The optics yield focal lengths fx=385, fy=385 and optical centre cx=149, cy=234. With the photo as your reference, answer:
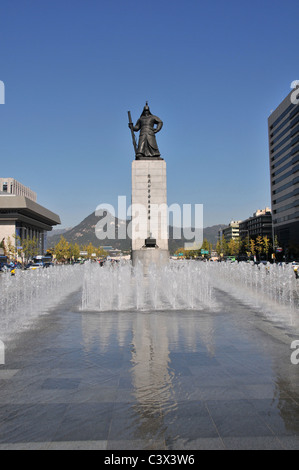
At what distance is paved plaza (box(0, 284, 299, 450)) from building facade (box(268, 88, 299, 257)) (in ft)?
203

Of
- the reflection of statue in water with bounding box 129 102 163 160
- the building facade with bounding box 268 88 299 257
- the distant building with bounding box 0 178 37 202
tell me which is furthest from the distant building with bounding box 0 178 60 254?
the building facade with bounding box 268 88 299 257

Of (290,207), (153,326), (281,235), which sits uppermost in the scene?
(290,207)

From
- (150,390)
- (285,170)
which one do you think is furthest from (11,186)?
(150,390)

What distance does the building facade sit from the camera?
68625 mm

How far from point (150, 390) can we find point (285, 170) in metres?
76.7

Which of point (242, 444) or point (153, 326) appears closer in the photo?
point (242, 444)

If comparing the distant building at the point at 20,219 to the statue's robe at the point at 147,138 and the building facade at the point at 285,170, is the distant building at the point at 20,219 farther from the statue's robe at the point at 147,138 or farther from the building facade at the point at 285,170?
the building facade at the point at 285,170

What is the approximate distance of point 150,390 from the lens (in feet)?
14.8

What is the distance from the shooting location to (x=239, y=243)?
118 meters
